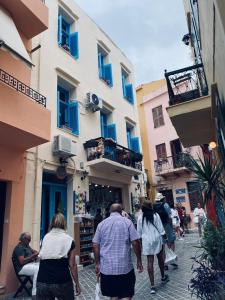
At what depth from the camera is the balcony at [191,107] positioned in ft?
22.3

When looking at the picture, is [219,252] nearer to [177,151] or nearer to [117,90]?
[117,90]

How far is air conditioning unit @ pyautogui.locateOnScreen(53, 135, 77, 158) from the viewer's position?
9.16 meters

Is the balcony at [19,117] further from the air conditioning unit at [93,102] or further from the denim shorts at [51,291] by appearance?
the air conditioning unit at [93,102]

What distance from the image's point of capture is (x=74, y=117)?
11.0 m

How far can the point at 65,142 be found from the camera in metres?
9.38

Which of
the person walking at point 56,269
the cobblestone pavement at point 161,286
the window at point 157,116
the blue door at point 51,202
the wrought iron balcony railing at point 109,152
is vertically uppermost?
the window at point 157,116

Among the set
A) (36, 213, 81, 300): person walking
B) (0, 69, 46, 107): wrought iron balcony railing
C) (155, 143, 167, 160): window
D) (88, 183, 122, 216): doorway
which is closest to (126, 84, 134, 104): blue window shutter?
(88, 183, 122, 216): doorway

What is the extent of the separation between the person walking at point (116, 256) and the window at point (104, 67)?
11.3 m

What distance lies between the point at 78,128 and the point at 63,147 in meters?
1.97

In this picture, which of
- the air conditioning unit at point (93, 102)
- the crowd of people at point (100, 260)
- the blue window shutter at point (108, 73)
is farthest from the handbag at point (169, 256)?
the blue window shutter at point (108, 73)

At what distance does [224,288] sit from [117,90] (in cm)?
1305

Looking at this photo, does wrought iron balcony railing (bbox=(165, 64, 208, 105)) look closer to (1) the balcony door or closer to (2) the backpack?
(2) the backpack

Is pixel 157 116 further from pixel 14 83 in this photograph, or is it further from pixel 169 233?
pixel 14 83

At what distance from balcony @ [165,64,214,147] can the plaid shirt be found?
152 inches
